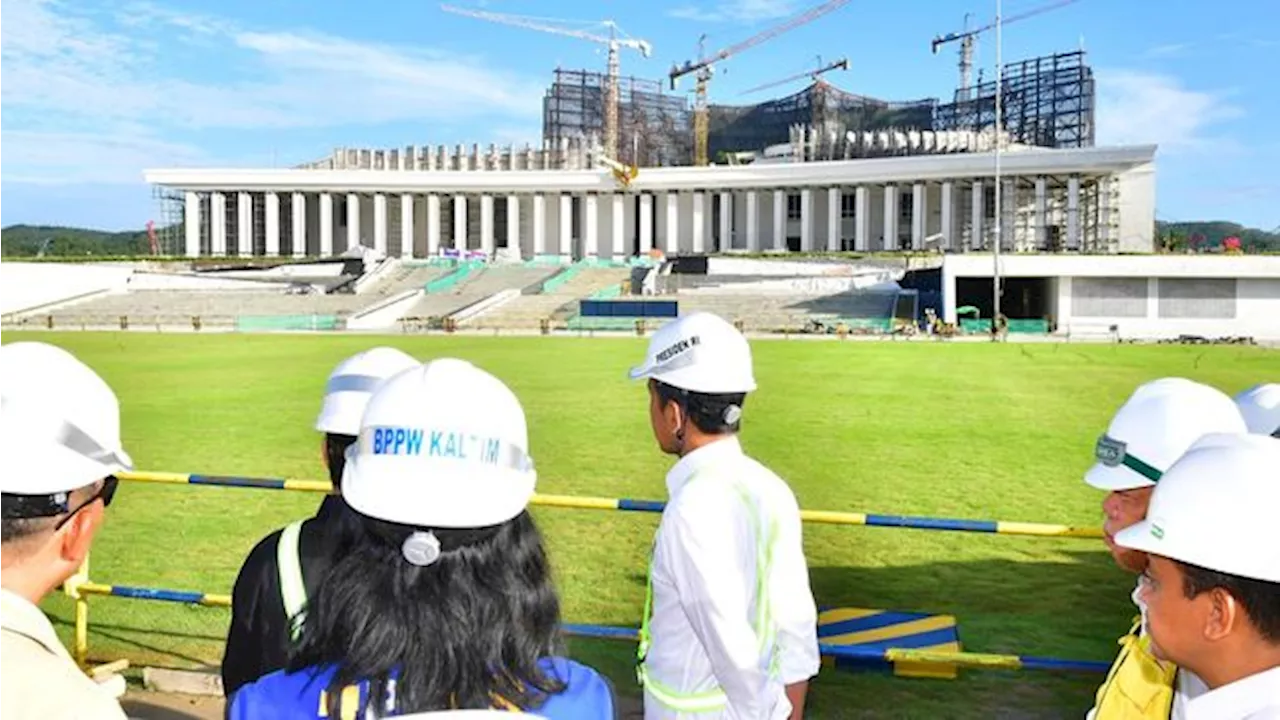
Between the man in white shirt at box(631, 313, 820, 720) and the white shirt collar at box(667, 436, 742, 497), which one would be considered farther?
the white shirt collar at box(667, 436, 742, 497)

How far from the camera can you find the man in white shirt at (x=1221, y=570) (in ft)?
6.64

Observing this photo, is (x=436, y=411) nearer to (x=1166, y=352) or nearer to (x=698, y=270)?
(x=1166, y=352)

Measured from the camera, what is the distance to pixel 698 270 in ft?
248

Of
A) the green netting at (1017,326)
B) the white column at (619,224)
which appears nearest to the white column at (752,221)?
the white column at (619,224)

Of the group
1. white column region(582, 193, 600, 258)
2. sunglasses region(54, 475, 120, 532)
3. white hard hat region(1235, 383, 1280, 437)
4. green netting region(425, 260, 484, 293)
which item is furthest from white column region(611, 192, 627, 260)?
sunglasses region(54, 475, 120, 532)

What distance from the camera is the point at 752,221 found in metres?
91.8

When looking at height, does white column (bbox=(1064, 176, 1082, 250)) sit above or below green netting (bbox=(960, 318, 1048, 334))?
above

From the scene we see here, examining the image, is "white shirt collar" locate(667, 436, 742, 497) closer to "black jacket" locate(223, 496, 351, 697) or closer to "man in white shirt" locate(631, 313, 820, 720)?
"man in white shirt" locate(631, 313, 820, 720)

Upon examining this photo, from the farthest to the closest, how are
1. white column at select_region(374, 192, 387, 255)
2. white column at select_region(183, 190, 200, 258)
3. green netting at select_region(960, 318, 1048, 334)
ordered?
1. white column at select_region(374, 192, 387, 255)
2. white column at select_region(183, 190, 200, 258)
3. green netting at select_region(960, 318, 1048, 334)

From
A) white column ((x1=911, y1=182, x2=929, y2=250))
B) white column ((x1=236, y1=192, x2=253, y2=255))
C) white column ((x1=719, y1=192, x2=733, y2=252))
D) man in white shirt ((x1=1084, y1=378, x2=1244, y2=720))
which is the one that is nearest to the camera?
man in white shirt ((x1=1084, y1=378, x2=1244, y2=720))

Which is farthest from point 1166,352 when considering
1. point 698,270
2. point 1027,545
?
point 698,270

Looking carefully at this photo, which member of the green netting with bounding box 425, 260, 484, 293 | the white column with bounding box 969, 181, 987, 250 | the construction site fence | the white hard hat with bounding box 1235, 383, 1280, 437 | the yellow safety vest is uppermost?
the white column with bounding box 969, 181, 987, 250

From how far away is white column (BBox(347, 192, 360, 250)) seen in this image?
309 feet

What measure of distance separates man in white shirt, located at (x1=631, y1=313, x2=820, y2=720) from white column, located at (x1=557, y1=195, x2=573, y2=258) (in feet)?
299
